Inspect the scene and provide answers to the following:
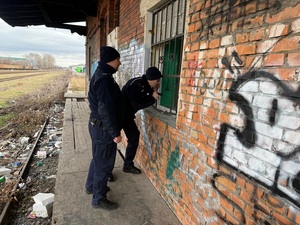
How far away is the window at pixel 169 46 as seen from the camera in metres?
2.72

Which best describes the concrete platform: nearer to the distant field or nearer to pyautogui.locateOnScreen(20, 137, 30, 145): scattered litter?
pyautogui.locateOnScreen(20, 137, 30, 145): scattered litter

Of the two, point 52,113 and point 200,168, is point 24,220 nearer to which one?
point 200,168

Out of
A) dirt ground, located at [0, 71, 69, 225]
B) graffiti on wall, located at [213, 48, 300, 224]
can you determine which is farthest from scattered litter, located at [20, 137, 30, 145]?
graffiti on wall, located at [213, 48, 300, 224]

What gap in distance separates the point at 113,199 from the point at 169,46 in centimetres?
224

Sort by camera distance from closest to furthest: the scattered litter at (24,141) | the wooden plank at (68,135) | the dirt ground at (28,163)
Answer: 1. the dirt ground at (28,163)
2. the wooden plank at (68,135)
3. the scattered litter at (24,141)

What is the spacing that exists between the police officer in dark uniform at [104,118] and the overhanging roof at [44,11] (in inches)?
262

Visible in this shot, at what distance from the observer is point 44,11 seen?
27.7 ft

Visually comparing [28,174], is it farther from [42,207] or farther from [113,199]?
[113,199]

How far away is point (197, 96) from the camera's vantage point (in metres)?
2.02

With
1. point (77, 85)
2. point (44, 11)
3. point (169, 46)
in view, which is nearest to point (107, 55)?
point (169, 46)

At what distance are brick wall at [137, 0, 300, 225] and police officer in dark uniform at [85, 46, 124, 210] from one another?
73 centimetres

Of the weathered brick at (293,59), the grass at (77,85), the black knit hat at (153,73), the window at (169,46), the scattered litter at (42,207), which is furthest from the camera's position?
the grass at (77,85)

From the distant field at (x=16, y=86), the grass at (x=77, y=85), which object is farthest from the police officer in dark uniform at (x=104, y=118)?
the grass at (x=77, y=85)

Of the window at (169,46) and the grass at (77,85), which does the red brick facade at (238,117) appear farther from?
the grass at (77,85)
